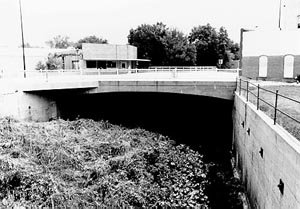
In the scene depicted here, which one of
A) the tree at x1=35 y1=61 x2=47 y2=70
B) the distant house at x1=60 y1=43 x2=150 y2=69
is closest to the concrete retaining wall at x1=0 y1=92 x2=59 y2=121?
the distant house at x1=60 y1=43 x2=150 y2=69

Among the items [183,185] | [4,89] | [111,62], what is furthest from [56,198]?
[111,62]

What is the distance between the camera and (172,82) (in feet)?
71.0

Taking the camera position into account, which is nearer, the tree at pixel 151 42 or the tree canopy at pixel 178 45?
the tree canopy at pixel 178 45

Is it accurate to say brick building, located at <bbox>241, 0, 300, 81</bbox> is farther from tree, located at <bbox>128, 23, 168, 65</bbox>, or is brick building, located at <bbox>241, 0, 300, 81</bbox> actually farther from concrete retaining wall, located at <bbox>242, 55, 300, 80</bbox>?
tree, located at <bbox>128, 23, 168, 65</bbox>

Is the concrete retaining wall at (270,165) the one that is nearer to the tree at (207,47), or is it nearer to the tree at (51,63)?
the tree at (51,63)

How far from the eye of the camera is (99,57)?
48.4 m

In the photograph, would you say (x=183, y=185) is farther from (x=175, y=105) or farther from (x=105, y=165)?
(x=175, y=105)

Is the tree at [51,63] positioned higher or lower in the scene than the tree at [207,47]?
lower

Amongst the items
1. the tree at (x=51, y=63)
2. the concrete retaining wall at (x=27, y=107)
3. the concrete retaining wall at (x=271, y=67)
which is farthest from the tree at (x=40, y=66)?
the concrete retaining wall at (x=271, y=67)

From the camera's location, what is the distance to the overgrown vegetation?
11.4 meters

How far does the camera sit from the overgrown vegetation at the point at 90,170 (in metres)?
11.4

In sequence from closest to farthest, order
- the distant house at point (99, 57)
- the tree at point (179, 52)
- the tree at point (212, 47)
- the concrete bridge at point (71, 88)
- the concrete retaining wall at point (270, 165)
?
the concrete retaining wall at point (270, 165) → the concrete bridge at point (71, 88) → the distant house at point (99, 57) → the tree at point (179, 52) → the tree at point (212, 47)

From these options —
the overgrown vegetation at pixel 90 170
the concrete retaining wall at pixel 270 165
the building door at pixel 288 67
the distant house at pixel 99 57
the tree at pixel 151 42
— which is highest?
the tree at pixel 151 42

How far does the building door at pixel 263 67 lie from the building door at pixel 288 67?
1585 mm
